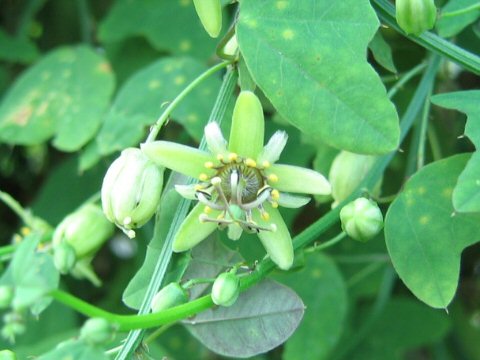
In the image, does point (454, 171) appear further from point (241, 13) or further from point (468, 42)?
point (468, 42)

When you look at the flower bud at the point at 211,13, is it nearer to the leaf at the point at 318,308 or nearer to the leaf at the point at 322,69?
the leaf at the point at 322,69

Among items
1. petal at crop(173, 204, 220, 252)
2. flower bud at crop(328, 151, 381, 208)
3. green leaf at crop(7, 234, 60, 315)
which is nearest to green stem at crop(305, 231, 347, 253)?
flower bud at crop(328, 151, 381, 208)

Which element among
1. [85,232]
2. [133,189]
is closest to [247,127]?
[133,189]

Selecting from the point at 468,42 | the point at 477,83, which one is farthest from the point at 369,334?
the point at 468,42

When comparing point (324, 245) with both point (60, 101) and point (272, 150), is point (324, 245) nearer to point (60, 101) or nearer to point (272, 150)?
point (272, 150)

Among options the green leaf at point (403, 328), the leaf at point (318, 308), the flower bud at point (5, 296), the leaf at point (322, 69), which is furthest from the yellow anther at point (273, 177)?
the green leaf at point (403, 328)
